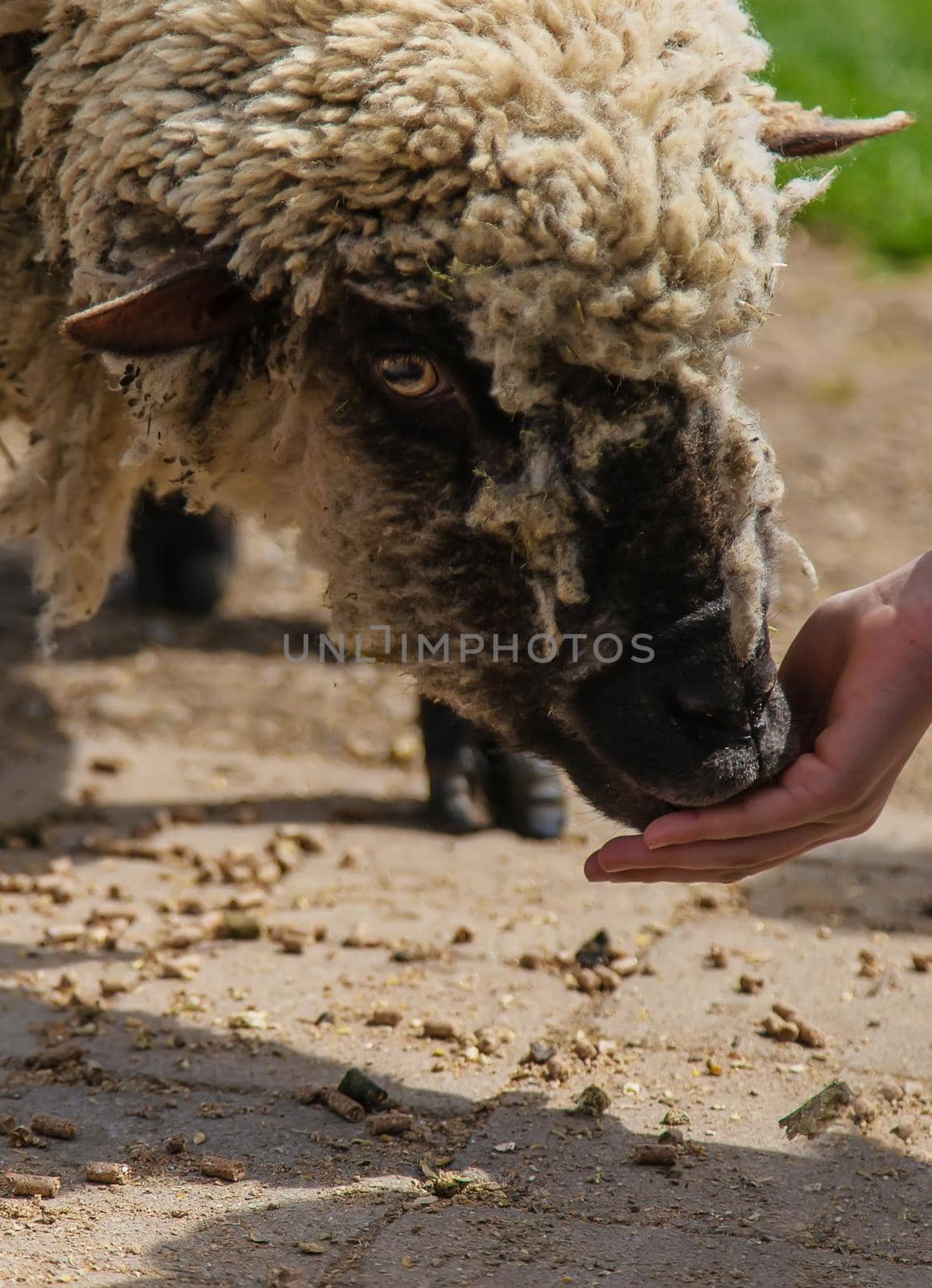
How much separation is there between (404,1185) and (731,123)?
1935 mm

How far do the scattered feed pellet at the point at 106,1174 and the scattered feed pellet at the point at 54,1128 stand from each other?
0.15 meters

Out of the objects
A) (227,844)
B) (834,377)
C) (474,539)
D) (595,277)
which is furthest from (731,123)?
(834,377)

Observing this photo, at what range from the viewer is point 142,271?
2797 millimetres

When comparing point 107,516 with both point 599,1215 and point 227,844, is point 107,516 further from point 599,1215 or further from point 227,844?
point 599,1215

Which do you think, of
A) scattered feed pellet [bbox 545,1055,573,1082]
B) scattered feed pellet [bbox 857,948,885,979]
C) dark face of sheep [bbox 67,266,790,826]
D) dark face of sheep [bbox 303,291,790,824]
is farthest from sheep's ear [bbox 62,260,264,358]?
scattered feed pellet [bbox 857,948,885,979]

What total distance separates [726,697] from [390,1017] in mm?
1077

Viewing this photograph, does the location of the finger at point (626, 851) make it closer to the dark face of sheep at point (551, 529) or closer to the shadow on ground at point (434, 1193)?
the dark face of sheep at point (551, 529)

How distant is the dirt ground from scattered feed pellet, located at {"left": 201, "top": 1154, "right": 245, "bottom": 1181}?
0.02 meters

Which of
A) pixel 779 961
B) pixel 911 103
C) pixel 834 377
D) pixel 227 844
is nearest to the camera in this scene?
pixel 779 961

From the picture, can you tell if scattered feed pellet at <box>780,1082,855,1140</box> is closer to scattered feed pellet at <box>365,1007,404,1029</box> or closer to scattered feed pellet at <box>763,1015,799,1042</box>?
scattered feed pellet at <box>763,1015,799,1042</box>

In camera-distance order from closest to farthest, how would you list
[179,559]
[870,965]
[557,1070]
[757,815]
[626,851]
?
1. [757,815]
2. [626,851]
3. [557,1070]
4. [870,965]
5. [179,559]

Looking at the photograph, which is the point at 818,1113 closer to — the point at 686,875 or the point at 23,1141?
the point at 686,875

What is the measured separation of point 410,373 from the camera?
273 cm

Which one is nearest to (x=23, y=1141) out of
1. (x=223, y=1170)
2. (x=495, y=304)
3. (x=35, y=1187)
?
(x=35, y=1187)
